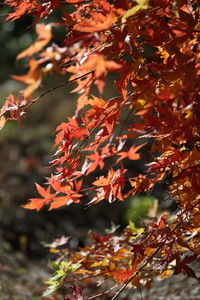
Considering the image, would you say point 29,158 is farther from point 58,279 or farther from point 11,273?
point 58,279

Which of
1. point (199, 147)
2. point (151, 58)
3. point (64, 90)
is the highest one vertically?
point (151, 58)

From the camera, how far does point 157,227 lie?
1.18 metres

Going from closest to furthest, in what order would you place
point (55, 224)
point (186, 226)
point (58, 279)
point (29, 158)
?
point (186, 226), point (58, 279), point (55, 224), point (29, 158)

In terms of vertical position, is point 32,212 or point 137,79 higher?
point 137,79

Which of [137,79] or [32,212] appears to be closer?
[137,79]

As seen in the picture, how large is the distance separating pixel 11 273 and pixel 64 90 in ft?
19.5

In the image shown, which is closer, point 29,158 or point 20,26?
point 29,158

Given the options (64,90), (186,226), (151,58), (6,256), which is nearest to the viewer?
(151,58)

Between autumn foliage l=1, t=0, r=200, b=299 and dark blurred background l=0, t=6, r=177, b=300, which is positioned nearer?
autumn foliage l=1, t=0, r=200, b=299

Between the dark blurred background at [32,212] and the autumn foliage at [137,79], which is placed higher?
the autumn foliage at [137,79]

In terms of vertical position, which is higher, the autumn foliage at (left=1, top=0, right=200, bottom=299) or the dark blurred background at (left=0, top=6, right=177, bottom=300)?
the autumn foliage at (left=1, top=0, right=200, bottom=299)

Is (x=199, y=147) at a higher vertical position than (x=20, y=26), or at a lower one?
higher

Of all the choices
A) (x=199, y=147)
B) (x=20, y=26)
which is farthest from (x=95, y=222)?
(x=20, y=26)

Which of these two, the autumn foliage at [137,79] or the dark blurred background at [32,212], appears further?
the dark blurred background at [32,212]
